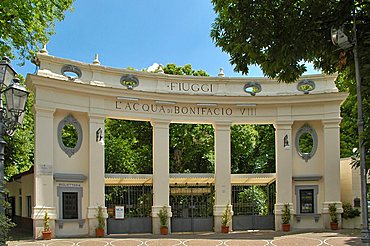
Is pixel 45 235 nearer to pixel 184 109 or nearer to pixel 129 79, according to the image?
pixel 129 79

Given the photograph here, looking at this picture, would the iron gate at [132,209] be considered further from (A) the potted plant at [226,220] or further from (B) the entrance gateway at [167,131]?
(A) the potted plant at [226,220]

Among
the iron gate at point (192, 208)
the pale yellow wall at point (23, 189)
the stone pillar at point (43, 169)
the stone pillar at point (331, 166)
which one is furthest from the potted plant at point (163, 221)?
the stone pillar at point (331, 166)

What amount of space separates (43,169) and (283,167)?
36.4ft

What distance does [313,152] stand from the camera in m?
24.5

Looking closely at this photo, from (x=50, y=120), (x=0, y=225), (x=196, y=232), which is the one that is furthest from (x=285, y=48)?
(x=196, y=232)

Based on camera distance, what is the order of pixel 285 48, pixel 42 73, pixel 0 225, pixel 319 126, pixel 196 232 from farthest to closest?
1. pixel 319 126
2. pixel 196 232
3. pixel 42 73
4. pixel 285 48
5. pixel 0 225

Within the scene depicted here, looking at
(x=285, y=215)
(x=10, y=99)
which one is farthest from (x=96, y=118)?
(x=10, y=99)

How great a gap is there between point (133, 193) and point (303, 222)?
870cm

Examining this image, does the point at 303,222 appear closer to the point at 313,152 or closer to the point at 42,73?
the point at 313,152

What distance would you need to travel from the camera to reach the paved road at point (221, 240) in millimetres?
18297

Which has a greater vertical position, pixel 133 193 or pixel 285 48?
pixel 285 48

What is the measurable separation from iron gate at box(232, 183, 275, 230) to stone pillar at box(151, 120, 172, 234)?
371 cm

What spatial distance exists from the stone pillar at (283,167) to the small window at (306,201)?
2.43ft

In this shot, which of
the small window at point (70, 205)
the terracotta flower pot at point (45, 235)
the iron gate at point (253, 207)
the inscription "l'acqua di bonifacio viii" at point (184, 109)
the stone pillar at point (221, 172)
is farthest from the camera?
the iron gate at point (253, 207)
